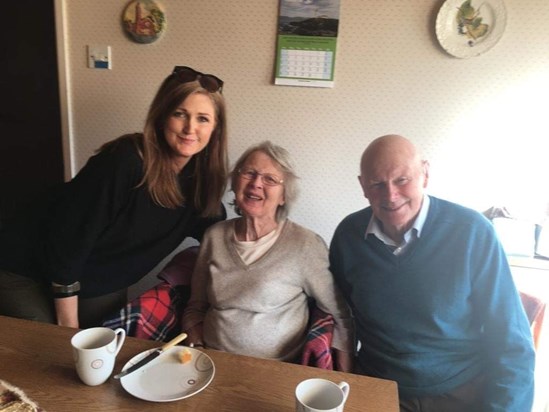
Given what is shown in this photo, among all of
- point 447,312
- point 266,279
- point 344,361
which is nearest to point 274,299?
point 266,279

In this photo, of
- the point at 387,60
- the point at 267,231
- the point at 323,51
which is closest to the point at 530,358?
the point at 267,231

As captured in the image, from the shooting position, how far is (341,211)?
1985 mm

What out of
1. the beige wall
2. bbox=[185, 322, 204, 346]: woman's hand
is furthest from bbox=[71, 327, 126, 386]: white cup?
the beige wall

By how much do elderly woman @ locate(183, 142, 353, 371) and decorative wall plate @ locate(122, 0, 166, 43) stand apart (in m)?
0.85

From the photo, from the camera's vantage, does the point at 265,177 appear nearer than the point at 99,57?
Yes

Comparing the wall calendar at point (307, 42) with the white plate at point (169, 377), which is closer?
the white plate at point (169, 377)

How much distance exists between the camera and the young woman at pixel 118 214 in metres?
1.38

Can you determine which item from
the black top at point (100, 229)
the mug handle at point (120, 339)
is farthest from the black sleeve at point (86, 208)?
the mug handle at point (120, 339)

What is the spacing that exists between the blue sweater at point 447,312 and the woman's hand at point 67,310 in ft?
3.19

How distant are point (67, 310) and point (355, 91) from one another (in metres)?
1.42

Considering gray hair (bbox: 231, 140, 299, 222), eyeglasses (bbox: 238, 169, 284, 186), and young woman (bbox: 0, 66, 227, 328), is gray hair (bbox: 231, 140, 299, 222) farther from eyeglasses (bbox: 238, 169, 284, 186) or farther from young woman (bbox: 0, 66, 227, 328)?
young woman (bbox: 0, 66, 227, 328)

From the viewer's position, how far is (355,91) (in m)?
1.83

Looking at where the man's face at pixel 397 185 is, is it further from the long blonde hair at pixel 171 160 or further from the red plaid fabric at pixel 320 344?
the long blonde hair at pixel 171 160

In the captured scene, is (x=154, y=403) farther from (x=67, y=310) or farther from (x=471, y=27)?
(x=471, y=27)
